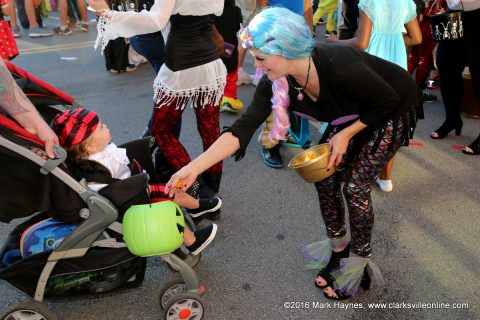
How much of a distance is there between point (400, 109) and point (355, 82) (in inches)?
13.2

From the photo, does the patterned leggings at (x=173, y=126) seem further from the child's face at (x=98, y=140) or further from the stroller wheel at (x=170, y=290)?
the stroller wheel at (x=170, y=290)

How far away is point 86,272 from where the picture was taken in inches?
84.4

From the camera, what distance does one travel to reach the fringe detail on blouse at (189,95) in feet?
9.13

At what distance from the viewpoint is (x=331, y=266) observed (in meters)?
2.53

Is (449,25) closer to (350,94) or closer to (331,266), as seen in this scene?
(350,94)

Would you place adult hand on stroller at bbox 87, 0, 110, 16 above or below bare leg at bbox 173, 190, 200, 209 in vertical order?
above

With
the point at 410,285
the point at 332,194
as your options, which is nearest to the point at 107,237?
the point at 332,194

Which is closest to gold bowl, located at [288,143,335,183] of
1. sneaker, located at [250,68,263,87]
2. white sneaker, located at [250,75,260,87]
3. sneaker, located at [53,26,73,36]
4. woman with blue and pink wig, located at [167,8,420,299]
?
woman with blue and pink wig, located at [167,8,420,299]

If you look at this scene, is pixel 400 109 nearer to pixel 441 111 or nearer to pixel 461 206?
pixel 461 206

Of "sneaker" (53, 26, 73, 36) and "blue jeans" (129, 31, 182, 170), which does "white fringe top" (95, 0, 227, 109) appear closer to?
"blue jeans" (129, 31, 182, 170)

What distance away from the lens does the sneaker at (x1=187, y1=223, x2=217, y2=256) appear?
244cm

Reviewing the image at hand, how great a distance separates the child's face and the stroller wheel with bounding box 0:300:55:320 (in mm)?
754

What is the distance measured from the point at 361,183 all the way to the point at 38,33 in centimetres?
871

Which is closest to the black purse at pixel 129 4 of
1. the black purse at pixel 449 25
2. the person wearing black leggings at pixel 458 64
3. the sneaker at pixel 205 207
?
the sneaker at pixel 205 207
